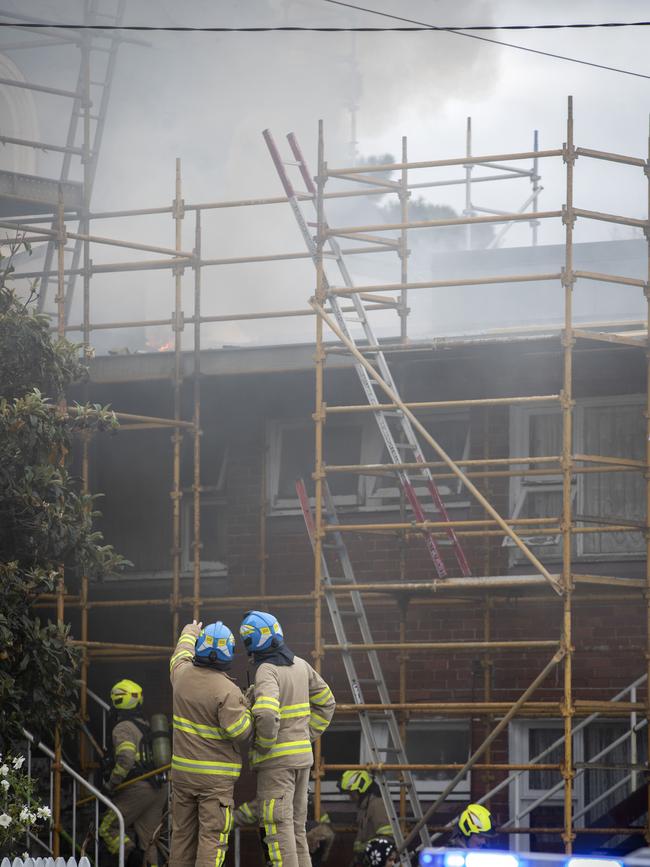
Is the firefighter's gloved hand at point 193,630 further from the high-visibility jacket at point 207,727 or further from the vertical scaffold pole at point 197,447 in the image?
the vertical scaffold pole at point 197,447

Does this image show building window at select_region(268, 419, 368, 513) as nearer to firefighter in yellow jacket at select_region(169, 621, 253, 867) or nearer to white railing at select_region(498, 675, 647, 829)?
white railing at select_region(498, 675, 647, 829)

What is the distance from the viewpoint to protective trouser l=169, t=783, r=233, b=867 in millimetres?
10695

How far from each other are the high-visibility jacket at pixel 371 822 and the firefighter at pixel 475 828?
→ 1.05m

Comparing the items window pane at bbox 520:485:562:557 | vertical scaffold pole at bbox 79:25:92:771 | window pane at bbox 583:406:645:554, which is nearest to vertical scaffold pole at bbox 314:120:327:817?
vertical scaffold pole at bbox 79:25:92:771

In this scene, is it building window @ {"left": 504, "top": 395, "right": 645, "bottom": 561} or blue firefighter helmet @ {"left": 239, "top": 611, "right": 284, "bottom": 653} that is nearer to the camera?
blue firefighter helmet @ {"left": 239, "top": 611, "right": 284, "bottom": 653}

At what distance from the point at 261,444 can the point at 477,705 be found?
4.28 metres

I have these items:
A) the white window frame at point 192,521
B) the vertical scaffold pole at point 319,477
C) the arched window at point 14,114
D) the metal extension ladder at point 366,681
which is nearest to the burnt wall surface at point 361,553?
the white window frame at point 192,521

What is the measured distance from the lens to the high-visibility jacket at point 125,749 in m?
13.6

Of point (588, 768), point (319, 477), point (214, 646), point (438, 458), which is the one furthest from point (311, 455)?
point (214, 646)

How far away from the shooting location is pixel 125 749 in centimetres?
1361

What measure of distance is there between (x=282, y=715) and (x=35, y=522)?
8.83 ft

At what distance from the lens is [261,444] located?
1614 cm

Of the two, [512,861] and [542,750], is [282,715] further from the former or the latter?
[512,861]

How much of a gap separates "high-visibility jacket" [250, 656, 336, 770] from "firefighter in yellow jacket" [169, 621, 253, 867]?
155mm
